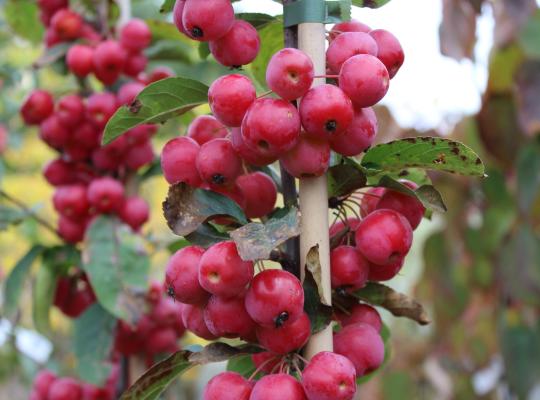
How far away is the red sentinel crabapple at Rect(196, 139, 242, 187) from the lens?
70cm

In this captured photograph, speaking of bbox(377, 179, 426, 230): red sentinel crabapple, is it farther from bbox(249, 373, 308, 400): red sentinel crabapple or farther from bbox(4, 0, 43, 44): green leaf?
bbox(4, 0, 43, 44): green leaf

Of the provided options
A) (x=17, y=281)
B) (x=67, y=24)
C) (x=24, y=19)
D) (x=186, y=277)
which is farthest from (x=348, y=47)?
(x=24, y=19)

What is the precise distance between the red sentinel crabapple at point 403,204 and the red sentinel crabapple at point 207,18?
0.23m

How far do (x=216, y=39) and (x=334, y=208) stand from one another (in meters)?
0.21

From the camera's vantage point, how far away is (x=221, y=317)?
2.14ft

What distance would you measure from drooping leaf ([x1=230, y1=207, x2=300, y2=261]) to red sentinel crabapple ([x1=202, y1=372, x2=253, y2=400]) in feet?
0.41

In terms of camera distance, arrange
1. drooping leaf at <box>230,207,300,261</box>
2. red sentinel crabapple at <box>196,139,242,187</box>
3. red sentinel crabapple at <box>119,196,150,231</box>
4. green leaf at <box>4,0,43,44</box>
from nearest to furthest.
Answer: drooping leaf at <box>230,207,300,261</box> < red sentinel crabapple at <box>196,139,242,187</box> < red sentinel crabapple at <box>119,196,150,231</box> < green leaf at <box>4,0,43,44</box>

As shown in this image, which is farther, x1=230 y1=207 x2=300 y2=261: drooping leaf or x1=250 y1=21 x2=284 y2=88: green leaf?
x1=250 y1=21 x2=284 y2=88: green leaf

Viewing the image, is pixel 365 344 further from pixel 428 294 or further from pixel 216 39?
pixel 428 294

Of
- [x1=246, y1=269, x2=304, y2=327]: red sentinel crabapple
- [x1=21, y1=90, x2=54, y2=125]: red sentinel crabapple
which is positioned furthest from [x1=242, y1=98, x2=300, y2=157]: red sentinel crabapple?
[x1=21, y1=90, x2=54, y2=125]: red sentinel crabapple

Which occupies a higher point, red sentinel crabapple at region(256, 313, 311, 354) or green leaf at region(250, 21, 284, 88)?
green leaf at region(250, 21, 284, 88)

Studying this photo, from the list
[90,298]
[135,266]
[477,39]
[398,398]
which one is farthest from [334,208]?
[398,398]

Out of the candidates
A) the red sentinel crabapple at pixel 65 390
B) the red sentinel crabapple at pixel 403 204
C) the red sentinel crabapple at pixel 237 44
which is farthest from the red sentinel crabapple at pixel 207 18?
the red sentinel crabapple at pixel 65 390

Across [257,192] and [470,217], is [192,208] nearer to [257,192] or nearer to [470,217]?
[257,192]
